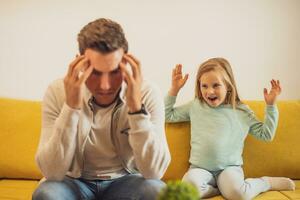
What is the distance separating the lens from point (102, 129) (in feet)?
4.34

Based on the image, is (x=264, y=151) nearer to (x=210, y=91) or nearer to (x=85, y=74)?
(x=210, y=91)

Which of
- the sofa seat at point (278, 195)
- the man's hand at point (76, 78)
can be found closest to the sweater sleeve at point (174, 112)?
the sofa seat at point (278, 195)

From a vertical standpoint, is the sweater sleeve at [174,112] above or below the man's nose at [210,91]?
below

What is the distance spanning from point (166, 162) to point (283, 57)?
1267 millimetres

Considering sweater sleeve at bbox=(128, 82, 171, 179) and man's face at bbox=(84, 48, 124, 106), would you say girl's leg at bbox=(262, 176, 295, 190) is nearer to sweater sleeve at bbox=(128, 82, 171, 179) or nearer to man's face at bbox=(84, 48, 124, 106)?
sweater sleeve at bbox=(128, 82, 171, 179)

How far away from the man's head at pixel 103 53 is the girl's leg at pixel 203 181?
66 cm

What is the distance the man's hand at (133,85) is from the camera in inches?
45.6

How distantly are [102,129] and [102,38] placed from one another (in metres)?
0.32

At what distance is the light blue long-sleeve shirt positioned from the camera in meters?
1.81

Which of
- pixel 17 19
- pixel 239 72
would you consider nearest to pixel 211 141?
pixel 239 72

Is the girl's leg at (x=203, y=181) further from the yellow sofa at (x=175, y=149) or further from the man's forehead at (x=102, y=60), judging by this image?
the man's forehead at (x=102, y=60)

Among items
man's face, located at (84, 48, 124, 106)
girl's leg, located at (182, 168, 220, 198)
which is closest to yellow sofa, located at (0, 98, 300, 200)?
girl's leg, located at (182, 168, 220, 198)

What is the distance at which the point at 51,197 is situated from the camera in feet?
3.67

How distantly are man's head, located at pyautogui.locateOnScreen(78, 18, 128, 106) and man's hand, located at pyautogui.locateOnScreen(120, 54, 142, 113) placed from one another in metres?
0.04
